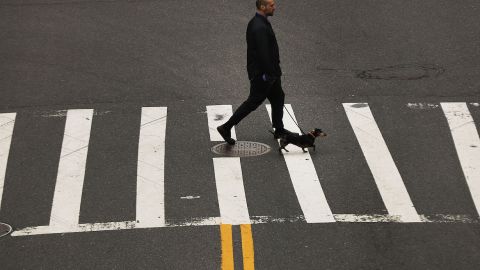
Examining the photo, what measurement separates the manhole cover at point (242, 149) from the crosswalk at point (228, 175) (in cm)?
17

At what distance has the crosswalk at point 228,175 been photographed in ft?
39.5

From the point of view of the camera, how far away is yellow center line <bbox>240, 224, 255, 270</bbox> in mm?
10828

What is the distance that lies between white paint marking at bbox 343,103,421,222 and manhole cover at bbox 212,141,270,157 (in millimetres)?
1425

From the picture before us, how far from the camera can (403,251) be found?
36.5ft

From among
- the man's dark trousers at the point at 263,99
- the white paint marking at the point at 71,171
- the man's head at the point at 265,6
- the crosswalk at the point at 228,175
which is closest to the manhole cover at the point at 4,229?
the crosswalk at the point at 228,175

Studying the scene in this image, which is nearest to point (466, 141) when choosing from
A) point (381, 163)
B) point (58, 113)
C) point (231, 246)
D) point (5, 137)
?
point (381, 163)

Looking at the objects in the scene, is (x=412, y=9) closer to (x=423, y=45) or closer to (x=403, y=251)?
(x=423, y=45)

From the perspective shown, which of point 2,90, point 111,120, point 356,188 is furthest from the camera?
point 2,90

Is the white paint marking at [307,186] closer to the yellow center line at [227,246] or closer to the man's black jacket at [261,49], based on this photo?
the yellow center line at [227,246]

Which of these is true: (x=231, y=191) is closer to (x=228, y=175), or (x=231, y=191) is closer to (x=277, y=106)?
(x=228, y=175)

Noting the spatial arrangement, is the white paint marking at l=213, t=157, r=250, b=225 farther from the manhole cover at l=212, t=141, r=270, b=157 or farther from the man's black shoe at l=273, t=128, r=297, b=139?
the man's black shoe at l=273, t=128, r=297, b=139

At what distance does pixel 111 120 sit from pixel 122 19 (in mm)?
4785

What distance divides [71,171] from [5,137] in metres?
1.77

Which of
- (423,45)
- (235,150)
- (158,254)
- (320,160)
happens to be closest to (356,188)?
(320,160)
